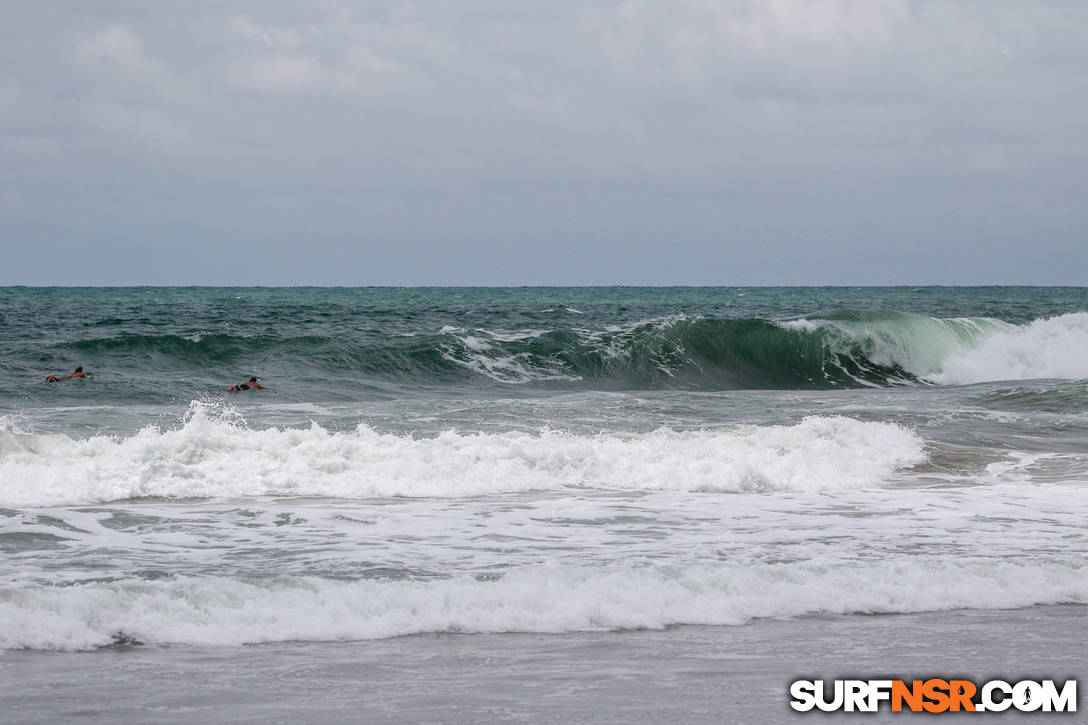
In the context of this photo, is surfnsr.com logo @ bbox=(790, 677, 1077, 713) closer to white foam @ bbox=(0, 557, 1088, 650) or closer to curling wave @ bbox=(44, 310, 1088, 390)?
white foam @ bbox=(0, 557, 1088, 650)

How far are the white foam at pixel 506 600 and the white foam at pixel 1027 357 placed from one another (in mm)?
21945

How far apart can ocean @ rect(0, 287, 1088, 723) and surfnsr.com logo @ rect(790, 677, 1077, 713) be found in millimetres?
176

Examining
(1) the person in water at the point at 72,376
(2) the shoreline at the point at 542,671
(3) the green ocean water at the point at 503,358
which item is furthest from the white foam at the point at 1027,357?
(2) the shoreline at the point at 542,671

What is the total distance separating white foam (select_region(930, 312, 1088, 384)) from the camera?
27.5 m

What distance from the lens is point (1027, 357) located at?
28.3 meters

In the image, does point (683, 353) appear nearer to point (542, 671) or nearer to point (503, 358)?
point (503, 358)

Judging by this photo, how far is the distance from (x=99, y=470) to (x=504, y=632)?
20.4 feet

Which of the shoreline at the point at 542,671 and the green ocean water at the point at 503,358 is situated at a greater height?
the green ocean water at the point at 503,358

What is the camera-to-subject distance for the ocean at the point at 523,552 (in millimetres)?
5293

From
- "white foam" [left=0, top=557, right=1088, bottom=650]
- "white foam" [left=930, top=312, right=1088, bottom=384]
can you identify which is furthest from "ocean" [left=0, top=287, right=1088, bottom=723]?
"white foam" [left=930, top=312, right=1088, bottom=384]

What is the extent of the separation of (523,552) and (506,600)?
5.12ft

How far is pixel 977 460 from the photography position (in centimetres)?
1296

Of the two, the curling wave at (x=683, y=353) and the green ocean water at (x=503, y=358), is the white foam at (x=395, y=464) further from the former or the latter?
the curling wave at (x=683, y=353)

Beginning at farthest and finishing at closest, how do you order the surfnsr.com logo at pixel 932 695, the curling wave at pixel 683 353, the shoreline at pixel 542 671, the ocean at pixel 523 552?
1. the curling wave at pixel 683 353
2. the ocean at pixel 523 552
3. the surfnsr.com logo at pixel 932 695
4. the shoreline at pixel 542 671
